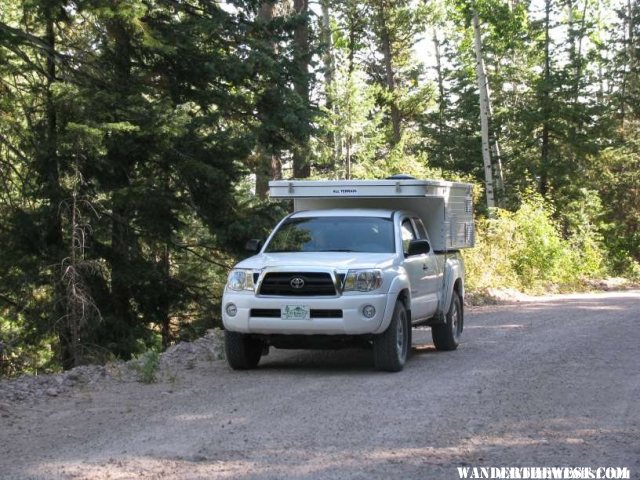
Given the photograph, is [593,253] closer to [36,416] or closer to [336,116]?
[336,116]

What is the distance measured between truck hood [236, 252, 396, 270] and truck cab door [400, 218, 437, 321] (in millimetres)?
443

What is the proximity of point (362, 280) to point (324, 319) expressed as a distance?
65 cm

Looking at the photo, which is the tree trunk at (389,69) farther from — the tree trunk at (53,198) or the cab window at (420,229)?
the cab window at (420,229)

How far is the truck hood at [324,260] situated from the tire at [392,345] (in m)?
0.61

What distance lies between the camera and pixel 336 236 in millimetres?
11250

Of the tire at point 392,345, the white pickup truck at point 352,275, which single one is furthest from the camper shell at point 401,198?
the tire at point 392,345

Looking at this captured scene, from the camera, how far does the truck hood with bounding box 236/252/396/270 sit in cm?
1009

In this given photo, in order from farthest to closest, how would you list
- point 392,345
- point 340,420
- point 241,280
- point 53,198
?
point 53,198
point 241,280
point 392,345
point 340,420

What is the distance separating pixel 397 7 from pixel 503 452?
1513 inches

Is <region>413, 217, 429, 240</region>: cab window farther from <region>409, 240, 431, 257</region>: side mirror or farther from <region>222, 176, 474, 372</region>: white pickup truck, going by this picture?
<region>409, 240, 431, 257</region>: side mirror

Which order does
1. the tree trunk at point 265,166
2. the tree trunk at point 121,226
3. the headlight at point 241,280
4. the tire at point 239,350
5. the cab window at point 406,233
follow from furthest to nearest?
the tree trunk at point 265,166, the tree trunk at point 121,226, the cab window at point 406,233, the tire at point 239,350, the headlight at point 241,280

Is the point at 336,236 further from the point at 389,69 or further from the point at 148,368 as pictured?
the point at 389,69

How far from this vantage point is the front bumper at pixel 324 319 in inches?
387

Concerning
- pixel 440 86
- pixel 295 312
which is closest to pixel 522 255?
pixel 295 312
